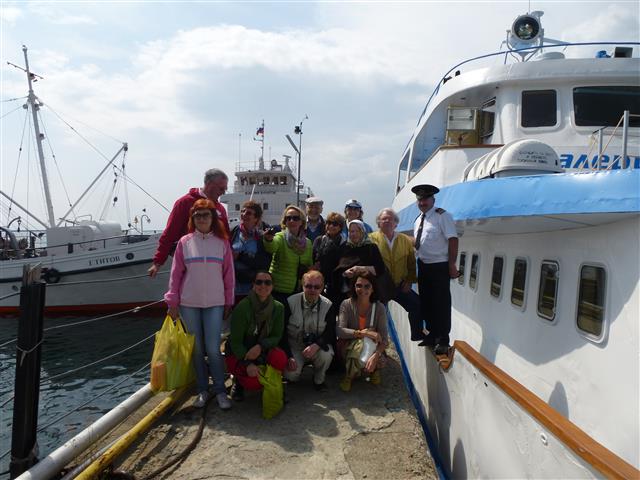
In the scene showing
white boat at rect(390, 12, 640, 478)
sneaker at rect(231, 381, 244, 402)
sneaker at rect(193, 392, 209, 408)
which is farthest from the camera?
sneaker at rect(231, 381, 244, 402)

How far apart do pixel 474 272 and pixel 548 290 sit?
1.57 metres

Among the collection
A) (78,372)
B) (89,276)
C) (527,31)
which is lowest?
(78,372)

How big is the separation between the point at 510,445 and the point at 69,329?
15.0 meters

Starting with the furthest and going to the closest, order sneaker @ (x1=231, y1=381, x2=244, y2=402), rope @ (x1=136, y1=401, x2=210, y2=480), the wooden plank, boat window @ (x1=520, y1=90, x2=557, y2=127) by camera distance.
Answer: boat window @ (x1=520, y1=90, x2=557, y2=127) → sneaker @ (x1=231, y1=381, x2=244, y2=402) → rope @ (x1=136, y1=401, x2=210, y2=480) → the wooden plank

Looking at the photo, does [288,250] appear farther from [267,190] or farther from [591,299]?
[267,190]

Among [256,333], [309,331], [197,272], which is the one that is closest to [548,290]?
[309,331]

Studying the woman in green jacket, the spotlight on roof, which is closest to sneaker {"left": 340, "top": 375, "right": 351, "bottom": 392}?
the woman in green jacket

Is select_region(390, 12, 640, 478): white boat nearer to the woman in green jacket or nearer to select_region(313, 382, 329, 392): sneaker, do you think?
select_region(313, 382, 329, 392): sneaker

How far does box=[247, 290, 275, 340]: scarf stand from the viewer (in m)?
4.12

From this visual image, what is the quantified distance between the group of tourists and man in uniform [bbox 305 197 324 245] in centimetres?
39

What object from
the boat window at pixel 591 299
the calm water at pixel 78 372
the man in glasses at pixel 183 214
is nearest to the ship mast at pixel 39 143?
the calm water at pixel 78 372

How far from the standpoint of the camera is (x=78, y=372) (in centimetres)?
1079

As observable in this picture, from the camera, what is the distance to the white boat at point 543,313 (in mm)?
2695

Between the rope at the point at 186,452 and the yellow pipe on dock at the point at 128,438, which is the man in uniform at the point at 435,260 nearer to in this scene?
the rope at the point at 186,452
